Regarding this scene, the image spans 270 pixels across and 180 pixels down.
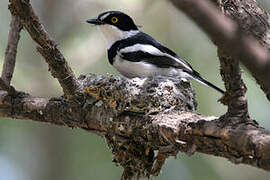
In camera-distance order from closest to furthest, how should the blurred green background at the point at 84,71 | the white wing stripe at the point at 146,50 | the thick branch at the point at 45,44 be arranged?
the thick branch at the point at 45,44
the white wing stripe at the point at 146,50
the blurred green background at the point at 84,71

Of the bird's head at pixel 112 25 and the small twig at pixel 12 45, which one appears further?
the bird's head at pixel 112 25

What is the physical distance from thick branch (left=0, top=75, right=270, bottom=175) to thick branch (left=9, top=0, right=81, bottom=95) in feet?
0.88

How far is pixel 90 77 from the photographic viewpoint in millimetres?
4012

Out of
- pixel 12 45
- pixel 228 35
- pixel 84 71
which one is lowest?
pixel 84 71

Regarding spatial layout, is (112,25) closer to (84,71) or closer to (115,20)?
(115,20)

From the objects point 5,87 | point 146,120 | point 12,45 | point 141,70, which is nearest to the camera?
point 146,120

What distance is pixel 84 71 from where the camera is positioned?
21.2ft

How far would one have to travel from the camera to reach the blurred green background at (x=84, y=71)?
6703mm

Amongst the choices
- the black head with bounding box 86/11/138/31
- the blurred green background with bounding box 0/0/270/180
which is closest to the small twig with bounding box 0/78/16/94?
the black head with bounding box 86/11/138/31

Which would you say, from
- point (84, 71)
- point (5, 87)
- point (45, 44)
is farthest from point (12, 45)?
point (84, 71)

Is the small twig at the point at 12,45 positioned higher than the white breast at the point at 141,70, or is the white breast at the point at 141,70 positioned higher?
the white breast at the point at 141,70

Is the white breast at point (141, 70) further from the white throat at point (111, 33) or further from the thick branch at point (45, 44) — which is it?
the thick branch at point (45, 44)

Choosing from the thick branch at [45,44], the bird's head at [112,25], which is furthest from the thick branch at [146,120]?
the bird's head at [112,25]

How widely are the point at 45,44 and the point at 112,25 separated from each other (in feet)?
7.60
